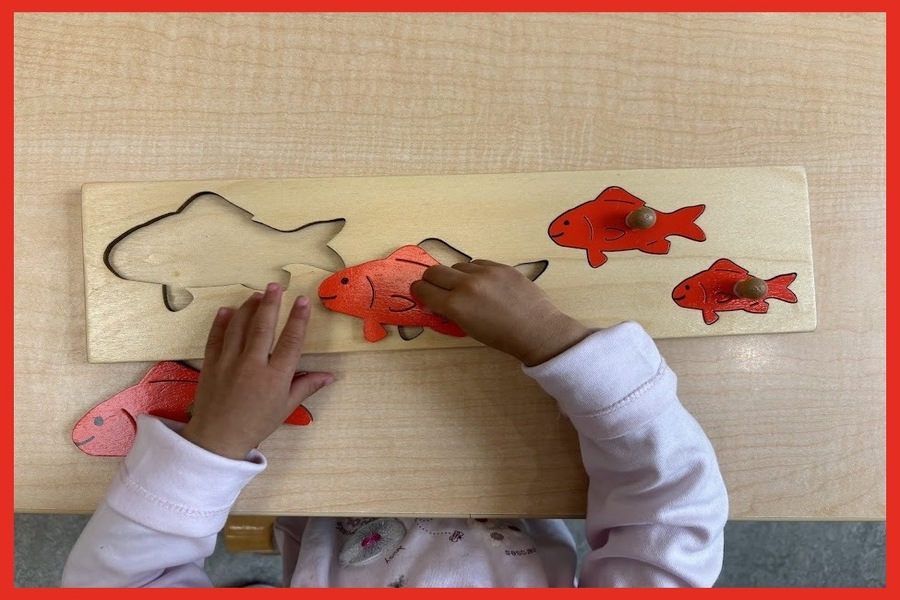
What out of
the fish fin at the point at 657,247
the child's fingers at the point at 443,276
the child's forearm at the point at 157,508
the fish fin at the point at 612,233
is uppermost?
the fish fin at the point at 612,233

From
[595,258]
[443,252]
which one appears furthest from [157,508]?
[595,258]

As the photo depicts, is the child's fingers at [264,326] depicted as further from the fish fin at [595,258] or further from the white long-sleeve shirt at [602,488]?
the fish fin at [595,258]

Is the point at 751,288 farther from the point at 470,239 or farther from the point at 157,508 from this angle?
the point at 157,508

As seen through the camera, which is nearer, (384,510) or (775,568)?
(384,510)

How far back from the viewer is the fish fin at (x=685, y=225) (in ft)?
1.99

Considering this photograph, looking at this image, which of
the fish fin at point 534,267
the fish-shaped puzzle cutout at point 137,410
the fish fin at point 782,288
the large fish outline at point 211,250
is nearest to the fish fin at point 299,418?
the fish-shaped puzzle cutout at point 137,410

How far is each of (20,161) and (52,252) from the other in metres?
0.10

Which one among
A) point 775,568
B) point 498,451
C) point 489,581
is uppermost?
point 498,451

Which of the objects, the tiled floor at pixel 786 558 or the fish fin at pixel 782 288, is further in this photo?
the tiled floor at pixel 786 558

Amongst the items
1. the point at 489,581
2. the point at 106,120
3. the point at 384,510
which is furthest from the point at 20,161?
the point at 489,581

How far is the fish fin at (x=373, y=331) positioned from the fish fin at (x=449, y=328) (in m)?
0.05

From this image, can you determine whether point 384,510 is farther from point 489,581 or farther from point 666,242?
point 666,242

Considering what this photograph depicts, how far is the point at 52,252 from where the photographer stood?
0.60 metres

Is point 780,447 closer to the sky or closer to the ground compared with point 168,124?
closer to the ground
